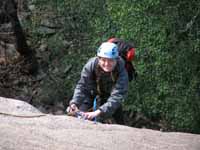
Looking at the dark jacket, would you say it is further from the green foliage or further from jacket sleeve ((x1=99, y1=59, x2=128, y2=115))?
the green foliage

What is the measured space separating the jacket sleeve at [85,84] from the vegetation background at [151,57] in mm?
4703

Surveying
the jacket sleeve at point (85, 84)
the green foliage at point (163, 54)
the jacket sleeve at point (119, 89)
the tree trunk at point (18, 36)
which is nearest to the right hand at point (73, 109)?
the jacket sleeve at point (85, 84)

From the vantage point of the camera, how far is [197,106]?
33.5ft

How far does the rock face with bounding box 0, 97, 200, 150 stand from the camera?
379 cm

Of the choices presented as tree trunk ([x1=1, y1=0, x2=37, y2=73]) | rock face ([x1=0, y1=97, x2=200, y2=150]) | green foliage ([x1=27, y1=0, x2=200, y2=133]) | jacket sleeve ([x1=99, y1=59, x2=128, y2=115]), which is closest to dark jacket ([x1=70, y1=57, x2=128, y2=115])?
jacket sleeve ([x1=99, y1=59, x2=128, y2=115])

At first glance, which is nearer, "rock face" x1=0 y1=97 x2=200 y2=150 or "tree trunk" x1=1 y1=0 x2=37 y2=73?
"rock face" x1=0 y1=97 x2=200 y2=150

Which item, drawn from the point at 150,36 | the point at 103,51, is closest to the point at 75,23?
the point at 150,36

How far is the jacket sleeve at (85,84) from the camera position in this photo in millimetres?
5441

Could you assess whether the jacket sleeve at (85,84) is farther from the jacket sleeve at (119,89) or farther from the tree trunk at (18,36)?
the tree trunk at (18,36)

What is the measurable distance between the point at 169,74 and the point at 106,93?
474cm

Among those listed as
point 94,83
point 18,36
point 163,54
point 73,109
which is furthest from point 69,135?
point 18,36

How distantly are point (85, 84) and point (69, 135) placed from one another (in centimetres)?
149

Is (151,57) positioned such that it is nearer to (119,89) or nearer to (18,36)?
(18,36)

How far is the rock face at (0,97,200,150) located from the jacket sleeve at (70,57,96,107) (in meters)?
0.74
